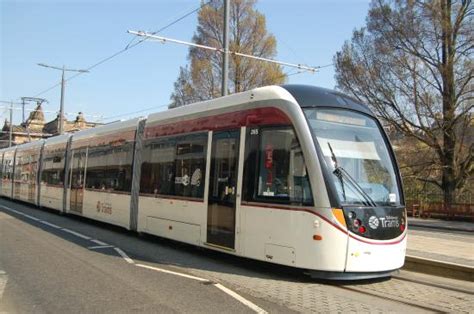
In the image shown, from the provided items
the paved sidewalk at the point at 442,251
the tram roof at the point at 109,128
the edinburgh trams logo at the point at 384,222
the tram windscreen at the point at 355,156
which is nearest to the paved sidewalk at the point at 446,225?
the paved sidewalk at the point at 442,251

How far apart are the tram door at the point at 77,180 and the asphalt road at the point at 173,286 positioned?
6.63m

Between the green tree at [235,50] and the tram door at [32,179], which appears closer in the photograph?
the tram door at [32,179]

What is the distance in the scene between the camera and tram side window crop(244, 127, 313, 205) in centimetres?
910

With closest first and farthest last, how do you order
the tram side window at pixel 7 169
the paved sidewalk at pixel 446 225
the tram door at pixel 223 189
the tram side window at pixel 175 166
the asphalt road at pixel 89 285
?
1. the asphalt road at pixel 89 285
2. the tram door at pixel 223 189
3. the tram side window at pixel 175 166
4. the paved sidewalk at pixel 446 225
5. the tram side window at pixel 7 169

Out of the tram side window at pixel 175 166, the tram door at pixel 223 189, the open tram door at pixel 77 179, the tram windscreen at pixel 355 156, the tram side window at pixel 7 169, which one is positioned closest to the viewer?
the tram windscreen at pixel 355 156

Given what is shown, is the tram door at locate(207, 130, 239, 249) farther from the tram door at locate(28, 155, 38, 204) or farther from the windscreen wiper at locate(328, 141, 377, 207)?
the tram door at locate(28, 155, 38, 204)

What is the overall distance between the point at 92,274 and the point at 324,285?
3803 millimetres

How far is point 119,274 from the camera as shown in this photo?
9500 millimetres

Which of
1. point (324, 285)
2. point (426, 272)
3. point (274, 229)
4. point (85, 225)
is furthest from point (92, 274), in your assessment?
point (85, 225)

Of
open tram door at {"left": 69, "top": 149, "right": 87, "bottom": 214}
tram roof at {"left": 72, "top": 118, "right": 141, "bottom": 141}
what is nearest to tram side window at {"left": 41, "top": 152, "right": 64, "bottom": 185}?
open tram door at {"left": 69, "top": 149, "right": 87, "bottom": 214}

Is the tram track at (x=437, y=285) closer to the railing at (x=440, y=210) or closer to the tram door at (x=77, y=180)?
the tram door at (x=77, y=180)

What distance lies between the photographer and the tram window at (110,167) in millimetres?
15555

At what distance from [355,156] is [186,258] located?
13.6 ft

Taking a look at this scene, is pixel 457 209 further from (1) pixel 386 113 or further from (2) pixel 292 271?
(2) pixel 292 271
